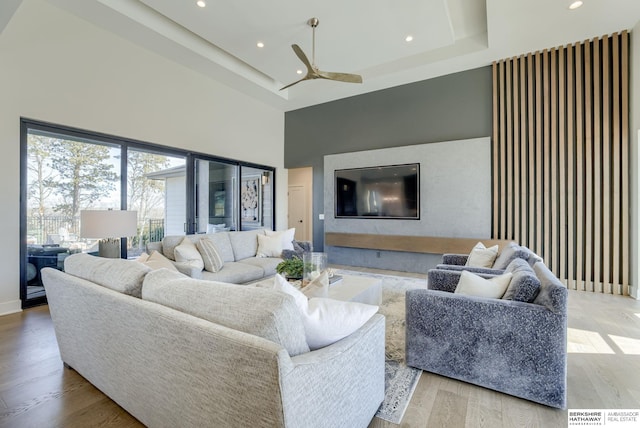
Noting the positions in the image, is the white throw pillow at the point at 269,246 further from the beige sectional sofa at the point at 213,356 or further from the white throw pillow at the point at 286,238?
the beige sectional sofa at the point at 213,356

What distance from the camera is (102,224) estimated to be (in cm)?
265

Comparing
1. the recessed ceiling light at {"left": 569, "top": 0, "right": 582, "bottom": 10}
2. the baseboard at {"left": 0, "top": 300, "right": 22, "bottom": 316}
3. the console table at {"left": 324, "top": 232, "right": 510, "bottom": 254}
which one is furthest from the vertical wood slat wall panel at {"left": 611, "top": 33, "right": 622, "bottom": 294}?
the baseboard at {"left": 0, "top": 300, "right": 22, "bottom": 316}

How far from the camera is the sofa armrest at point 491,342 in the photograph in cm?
163

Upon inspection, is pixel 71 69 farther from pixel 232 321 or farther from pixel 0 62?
pixel 232 321

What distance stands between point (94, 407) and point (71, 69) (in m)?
4.04

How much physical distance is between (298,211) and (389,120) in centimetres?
352

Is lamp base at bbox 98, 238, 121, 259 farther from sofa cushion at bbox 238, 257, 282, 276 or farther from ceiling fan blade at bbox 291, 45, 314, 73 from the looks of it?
ceiling fan blade at bbox 291, 45, 314, 73

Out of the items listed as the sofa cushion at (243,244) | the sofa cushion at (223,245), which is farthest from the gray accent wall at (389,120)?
the sofa cushion at (223,245)

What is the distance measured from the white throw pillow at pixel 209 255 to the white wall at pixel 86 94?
81.0 inches

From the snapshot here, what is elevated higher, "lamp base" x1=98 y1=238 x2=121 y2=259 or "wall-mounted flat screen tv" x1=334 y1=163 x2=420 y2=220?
"wall-mounted flat screen tv" x1=334 y1=163 x2=420 y2=220

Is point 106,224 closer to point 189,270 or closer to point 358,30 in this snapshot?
point 189,270

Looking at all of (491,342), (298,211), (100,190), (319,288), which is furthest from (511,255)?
(298,211)

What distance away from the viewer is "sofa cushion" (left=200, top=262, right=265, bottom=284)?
3.27m

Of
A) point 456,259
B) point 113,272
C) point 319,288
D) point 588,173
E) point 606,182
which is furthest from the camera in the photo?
point 588,173
